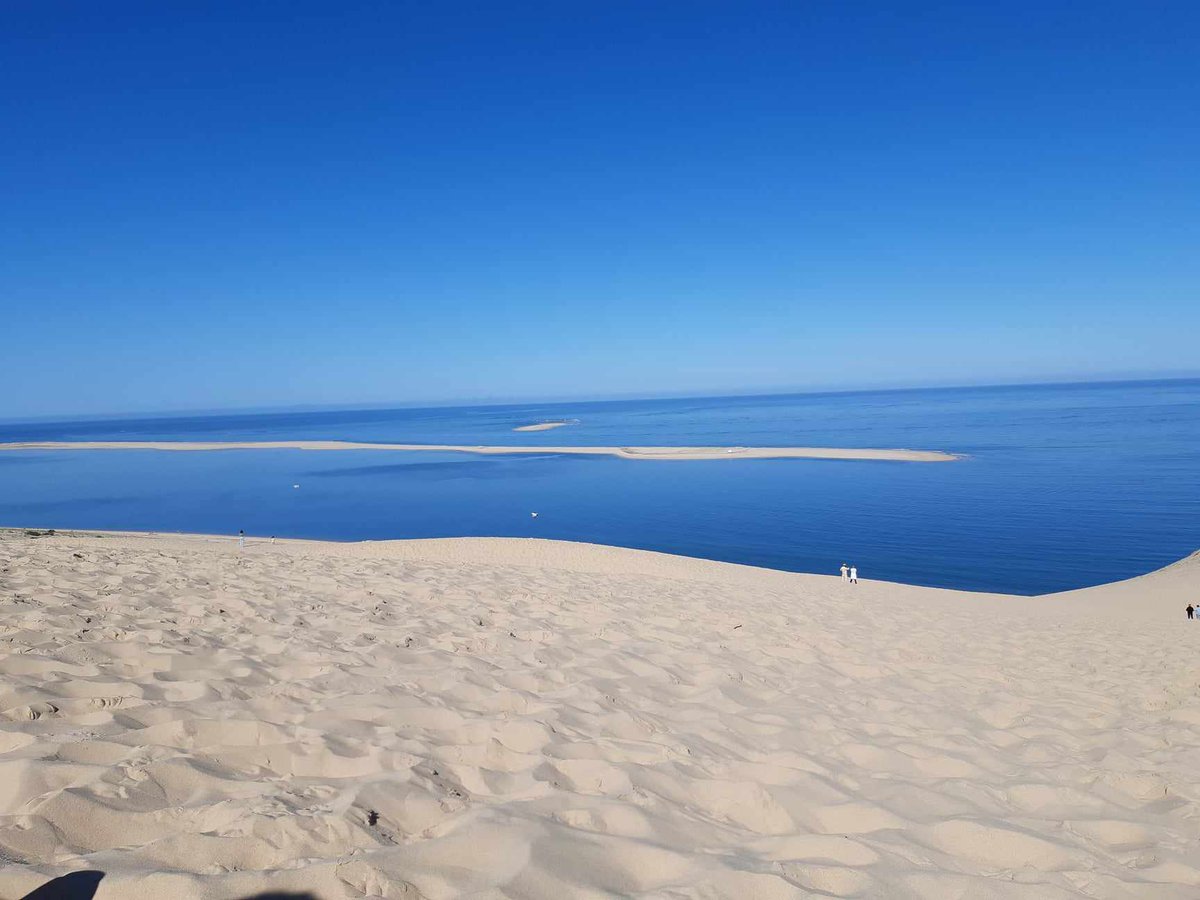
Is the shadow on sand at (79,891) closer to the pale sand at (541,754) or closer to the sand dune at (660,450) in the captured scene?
the pale sand at (541,754)

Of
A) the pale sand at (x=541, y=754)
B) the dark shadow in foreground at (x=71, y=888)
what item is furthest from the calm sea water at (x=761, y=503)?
the dark shadow in foreground at (x=71, y=888)

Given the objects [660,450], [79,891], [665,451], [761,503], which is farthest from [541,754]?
[660,450]

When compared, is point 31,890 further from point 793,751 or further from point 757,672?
point 757,672

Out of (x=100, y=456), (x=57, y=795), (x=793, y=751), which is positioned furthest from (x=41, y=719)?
(x=100, y=456)

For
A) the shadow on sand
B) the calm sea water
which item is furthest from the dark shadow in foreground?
the calm sea water

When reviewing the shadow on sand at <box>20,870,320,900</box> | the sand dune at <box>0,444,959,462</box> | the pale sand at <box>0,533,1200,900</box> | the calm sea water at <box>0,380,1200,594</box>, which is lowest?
the calm sea water at <box>0,380,1200,594</box>

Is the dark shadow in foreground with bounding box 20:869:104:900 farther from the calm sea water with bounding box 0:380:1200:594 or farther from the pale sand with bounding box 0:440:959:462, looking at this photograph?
the pale sand with bounding box 0:440:959:462

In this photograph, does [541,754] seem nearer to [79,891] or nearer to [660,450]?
[79,891]

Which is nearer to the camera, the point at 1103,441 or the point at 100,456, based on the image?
the point at 1103,441
